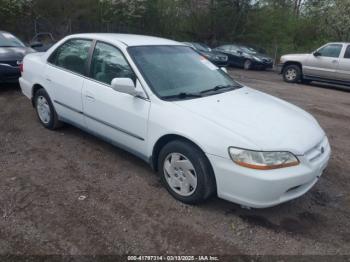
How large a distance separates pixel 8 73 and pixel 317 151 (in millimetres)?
6920

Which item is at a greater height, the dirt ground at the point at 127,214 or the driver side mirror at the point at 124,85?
the driver side mirror at the point at 124,85

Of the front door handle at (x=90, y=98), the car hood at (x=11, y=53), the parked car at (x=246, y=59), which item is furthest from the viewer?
the parked car at (x=246, y=59)

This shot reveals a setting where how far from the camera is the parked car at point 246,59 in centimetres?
1791

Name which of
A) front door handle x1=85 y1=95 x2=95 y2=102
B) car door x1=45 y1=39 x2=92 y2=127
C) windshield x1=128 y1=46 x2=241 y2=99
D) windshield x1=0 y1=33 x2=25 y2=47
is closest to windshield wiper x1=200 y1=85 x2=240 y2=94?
windshield x1=128 y1=46 x2=241 y2=99

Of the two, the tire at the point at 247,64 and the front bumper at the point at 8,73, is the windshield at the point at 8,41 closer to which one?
the front bumper at the point at 8,73

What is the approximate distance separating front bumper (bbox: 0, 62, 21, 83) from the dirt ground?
353 cm

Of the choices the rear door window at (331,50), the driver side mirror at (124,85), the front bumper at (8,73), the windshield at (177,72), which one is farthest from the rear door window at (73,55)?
the rear door window at (331,50)

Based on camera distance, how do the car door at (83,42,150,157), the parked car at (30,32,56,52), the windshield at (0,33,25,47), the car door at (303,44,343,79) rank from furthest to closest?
1. the car door at (303,44,343,79)
2. the parked car at (30,32,56,52)
3. the windshield at (0,33,25,47)
4. the car door at (83,42,150,157)

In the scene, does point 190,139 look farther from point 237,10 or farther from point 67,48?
point 237,10

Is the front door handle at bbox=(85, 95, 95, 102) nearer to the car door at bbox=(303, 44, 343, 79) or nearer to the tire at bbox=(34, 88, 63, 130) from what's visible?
the tire at bbox=(34, 88, 63, 130)

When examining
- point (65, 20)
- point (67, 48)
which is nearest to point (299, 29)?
point (65, 20)

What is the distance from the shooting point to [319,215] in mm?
3617

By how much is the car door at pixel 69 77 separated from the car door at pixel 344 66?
9.80 m

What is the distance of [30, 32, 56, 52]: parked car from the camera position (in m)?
10.5
